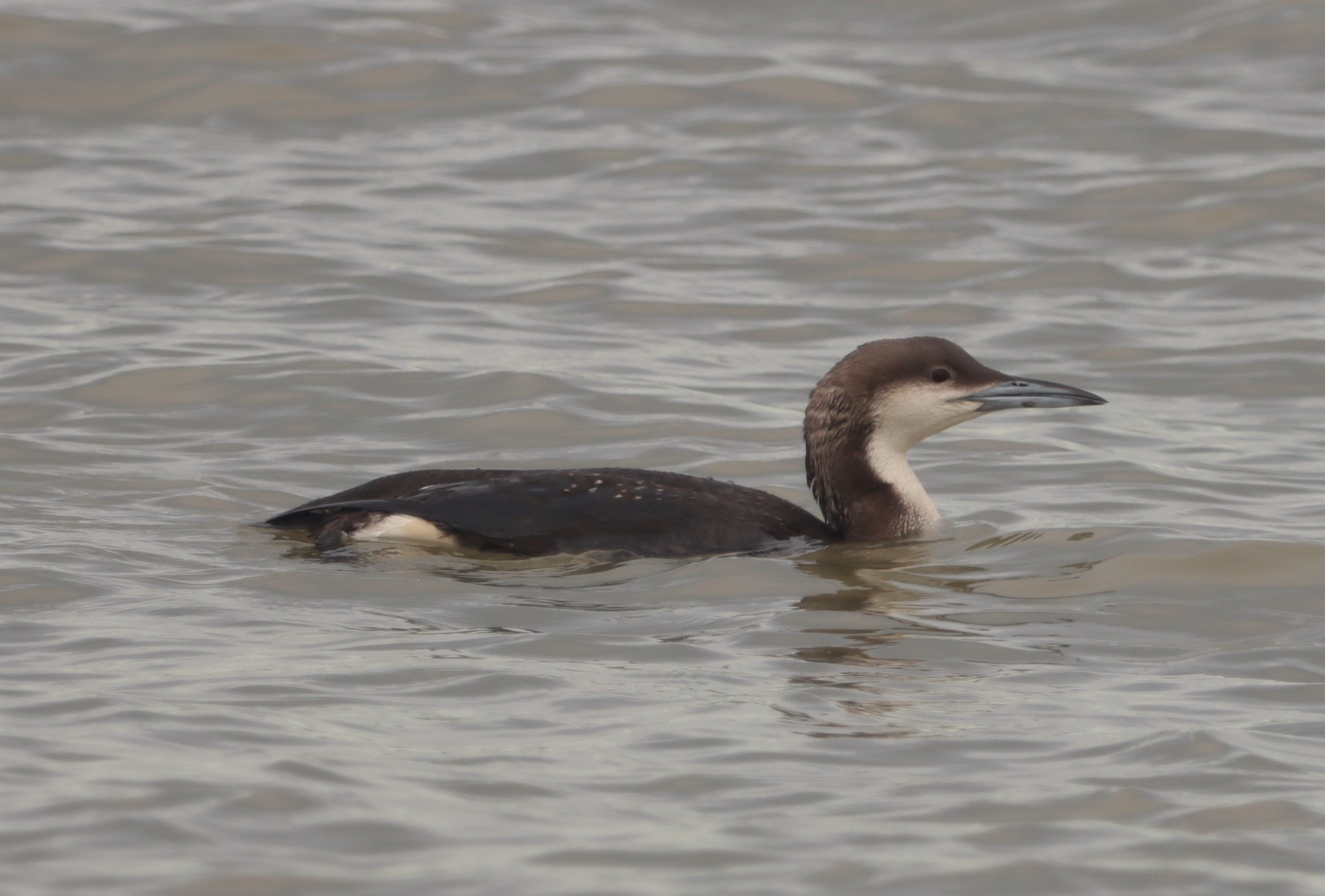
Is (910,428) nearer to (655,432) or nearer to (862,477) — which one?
(862,477)

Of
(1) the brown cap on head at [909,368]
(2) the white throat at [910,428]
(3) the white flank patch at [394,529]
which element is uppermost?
(1) the brown cap on head at [909,368]

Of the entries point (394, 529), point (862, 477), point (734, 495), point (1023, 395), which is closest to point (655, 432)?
point (862, 477)

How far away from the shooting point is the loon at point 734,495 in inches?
287

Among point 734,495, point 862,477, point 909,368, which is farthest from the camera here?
point 862,477

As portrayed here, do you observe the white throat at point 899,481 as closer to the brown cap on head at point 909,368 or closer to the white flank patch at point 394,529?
the brown cap on head at point 909,368

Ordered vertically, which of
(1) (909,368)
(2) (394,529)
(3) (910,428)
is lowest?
(2) (394,529)

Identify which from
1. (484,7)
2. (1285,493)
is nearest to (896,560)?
(1285,493)

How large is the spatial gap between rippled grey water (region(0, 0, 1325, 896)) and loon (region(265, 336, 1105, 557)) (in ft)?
0.50

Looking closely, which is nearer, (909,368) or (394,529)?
(394,529)

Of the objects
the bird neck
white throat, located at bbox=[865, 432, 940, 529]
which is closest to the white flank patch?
the bird neck

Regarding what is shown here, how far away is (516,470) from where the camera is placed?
7781 mm

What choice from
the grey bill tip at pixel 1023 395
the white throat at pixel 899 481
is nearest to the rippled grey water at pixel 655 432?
the white throat at pixel 899 481

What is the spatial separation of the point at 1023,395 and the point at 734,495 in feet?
3.79

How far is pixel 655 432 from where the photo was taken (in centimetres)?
953
